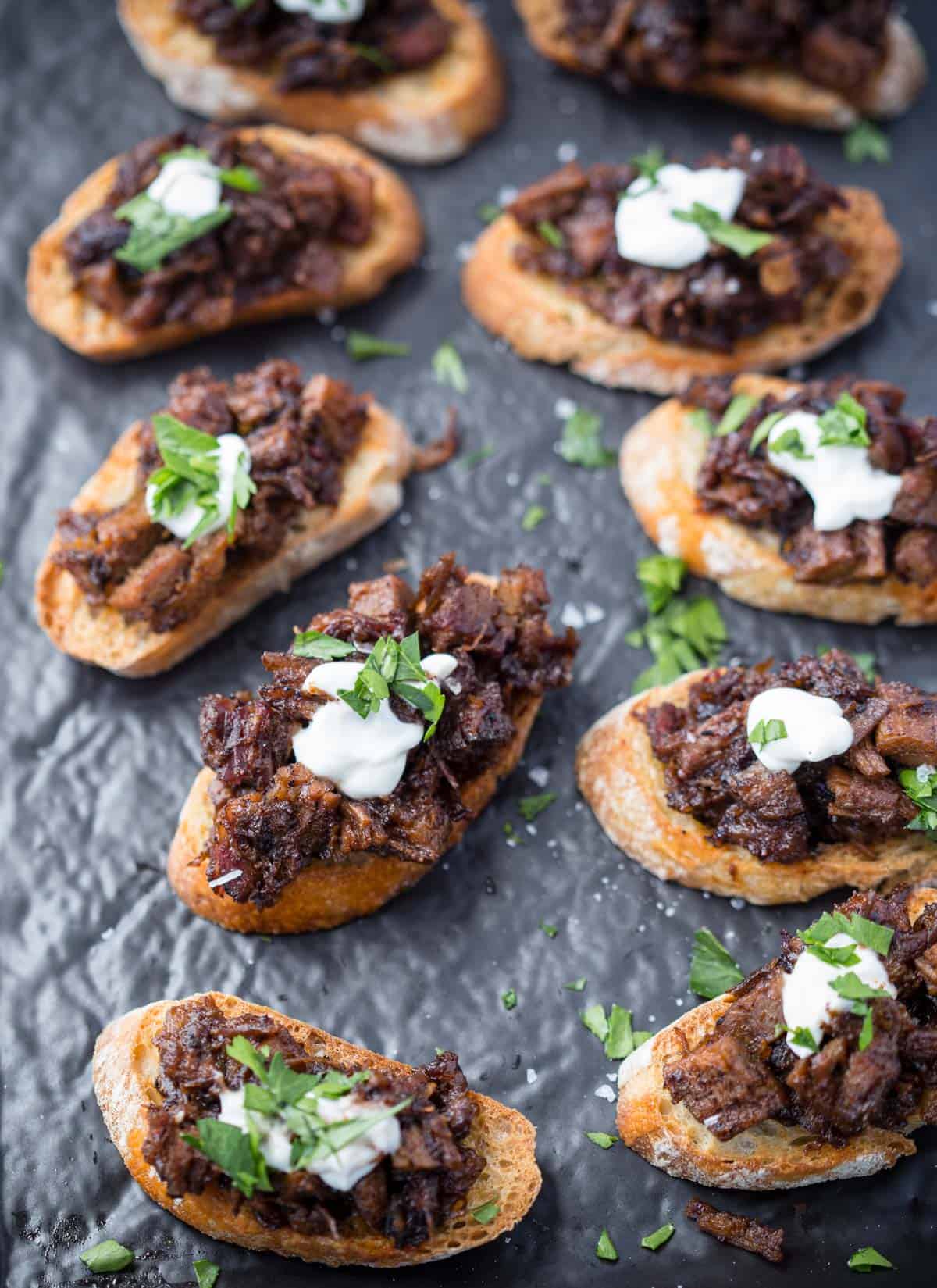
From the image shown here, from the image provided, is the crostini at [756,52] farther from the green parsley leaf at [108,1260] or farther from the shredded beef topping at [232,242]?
the green parsley leaf at [108,1260]

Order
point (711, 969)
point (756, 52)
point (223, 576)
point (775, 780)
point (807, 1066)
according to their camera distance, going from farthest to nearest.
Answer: point (756, 52) < point (223, 576) < point (711, 969) < point (775, 780) < point (807, 1066)

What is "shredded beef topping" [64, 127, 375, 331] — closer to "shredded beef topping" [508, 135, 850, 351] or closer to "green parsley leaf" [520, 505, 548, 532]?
"shredded beef topping" [508, 135, 850, 351]

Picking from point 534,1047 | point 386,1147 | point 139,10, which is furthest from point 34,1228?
point 139,10

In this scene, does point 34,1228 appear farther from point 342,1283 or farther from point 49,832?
point 49,832

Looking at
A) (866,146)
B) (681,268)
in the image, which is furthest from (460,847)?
(866,146)

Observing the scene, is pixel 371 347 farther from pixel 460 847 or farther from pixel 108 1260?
pixel 108 1260

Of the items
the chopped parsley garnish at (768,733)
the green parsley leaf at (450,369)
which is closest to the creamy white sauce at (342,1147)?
the chopped parsley garnish at (768,733)
